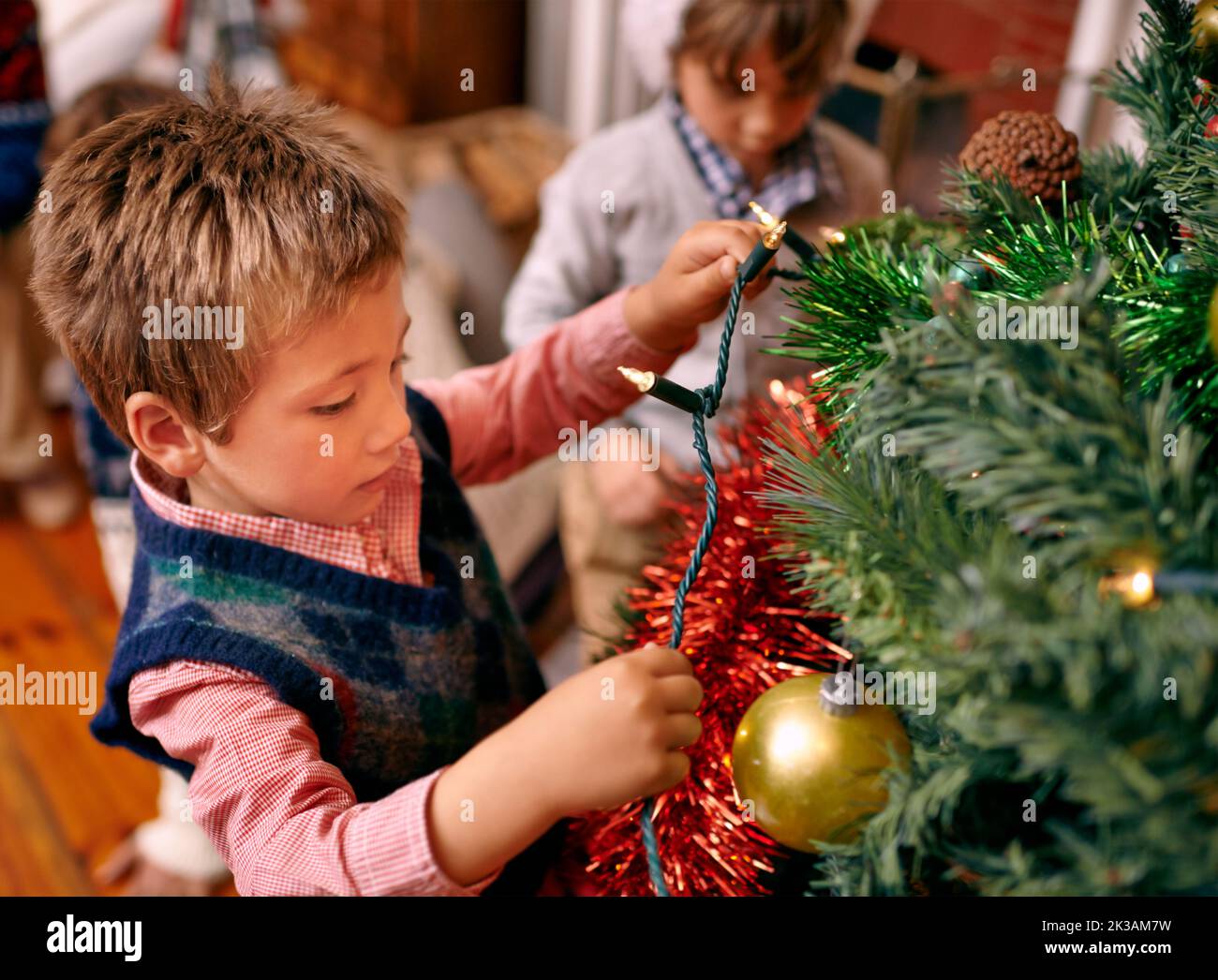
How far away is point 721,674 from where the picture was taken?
1.83ft

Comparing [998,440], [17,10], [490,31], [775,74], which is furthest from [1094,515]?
[490,31]

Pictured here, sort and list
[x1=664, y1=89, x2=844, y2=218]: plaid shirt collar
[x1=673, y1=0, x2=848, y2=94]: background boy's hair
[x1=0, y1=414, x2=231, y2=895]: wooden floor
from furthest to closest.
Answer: [x1=0, y1=414, x2=231, y2=895]: wooden floor → [x1=664, y1=89, x2=844, y2=218]: plaid shirt collar → [x1=673, y1=0, x2=848, y2=94]: background boy's hair

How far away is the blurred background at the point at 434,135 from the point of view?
51.4 inches

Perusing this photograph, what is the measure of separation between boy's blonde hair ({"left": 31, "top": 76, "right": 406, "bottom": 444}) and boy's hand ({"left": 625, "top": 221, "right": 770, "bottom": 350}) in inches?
7.4

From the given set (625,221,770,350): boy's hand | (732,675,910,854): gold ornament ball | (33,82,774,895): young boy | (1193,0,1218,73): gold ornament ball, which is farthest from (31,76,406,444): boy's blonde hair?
(1193,0,1218,73): gold ornament ball

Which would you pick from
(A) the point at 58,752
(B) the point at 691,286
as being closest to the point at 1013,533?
(B) the point at 691,286

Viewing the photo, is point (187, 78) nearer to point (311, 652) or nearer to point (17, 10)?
point (17, 10)

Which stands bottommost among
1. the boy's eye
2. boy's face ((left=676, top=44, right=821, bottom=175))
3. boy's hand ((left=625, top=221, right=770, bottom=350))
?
the boy's eye

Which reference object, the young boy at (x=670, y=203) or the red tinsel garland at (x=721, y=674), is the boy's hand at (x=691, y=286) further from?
the young boy at (x=670, y=203)

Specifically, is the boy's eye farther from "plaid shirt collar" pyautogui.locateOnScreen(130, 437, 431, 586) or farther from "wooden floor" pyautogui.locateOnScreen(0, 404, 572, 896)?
"wooden floor" pyautogui.locateOnScreen(0, 404, 572, 896)

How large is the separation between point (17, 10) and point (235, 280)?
123 cm

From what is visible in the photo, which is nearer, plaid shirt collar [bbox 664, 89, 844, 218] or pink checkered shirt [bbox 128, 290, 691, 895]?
pink checkered shirt [bbox 128, 290, 691, 895]

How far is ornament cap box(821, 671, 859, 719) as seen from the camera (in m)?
0.44

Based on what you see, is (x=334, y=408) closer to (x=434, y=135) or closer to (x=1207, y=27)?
(x=1207, y=27)
